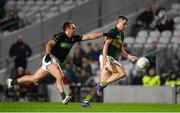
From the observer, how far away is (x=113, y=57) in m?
21.2

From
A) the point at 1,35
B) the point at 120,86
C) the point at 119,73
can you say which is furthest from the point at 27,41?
the point at 119,73

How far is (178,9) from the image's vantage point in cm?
3322

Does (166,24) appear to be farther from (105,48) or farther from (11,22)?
(105,48)

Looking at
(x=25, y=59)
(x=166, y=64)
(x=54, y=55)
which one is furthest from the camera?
(x=25, y=59)

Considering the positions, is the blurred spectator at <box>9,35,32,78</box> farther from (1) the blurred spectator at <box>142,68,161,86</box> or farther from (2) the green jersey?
(2) the green jersey

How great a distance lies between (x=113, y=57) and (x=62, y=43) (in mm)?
1727

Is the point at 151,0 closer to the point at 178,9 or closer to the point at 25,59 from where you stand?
the point at 178,9

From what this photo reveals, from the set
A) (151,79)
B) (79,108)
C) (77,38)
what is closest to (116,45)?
(77,38)

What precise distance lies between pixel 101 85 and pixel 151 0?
14.3 metres

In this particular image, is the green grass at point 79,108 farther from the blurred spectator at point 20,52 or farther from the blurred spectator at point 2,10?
the blurred spectator at point 2,10

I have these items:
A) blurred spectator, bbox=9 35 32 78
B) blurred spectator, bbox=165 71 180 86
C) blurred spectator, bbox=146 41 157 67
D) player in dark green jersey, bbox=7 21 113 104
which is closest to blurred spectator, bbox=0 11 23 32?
blurred spectator, bbox=9 35 32 78

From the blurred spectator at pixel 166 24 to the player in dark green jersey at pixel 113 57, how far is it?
1015cm

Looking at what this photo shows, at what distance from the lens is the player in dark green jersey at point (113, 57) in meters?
20.8

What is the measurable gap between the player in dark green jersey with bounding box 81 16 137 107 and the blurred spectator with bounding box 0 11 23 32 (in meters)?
14.4
